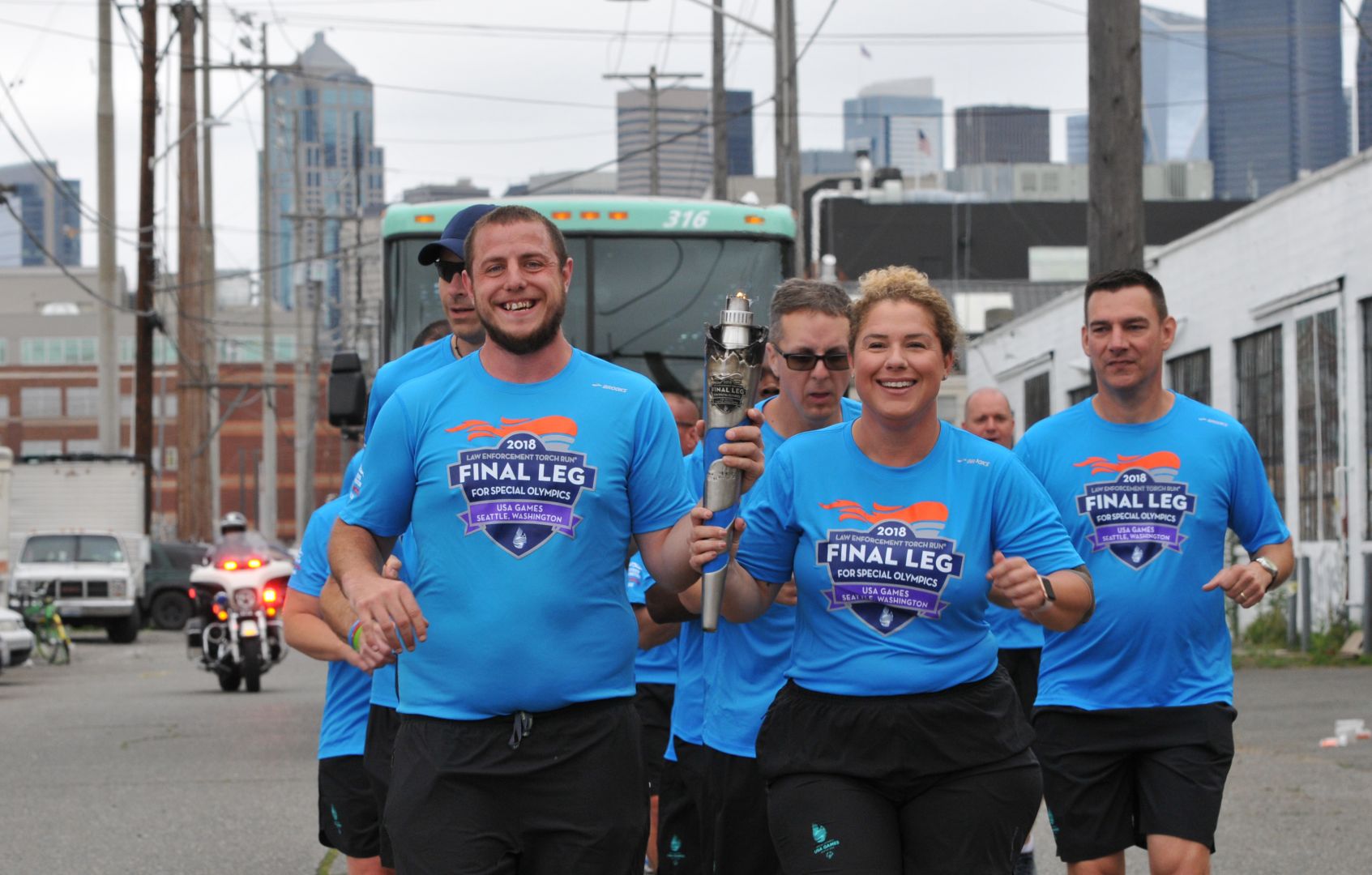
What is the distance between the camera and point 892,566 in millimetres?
4898

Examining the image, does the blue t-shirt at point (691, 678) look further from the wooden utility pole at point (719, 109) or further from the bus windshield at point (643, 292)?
the wooden utility pole at point (719, 109)

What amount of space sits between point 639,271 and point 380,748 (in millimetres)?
8178

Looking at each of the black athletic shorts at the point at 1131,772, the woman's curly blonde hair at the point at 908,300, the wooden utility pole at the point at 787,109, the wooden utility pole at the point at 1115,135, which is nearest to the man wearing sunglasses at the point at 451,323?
the woman's curly blonde hair at the point at 908,300

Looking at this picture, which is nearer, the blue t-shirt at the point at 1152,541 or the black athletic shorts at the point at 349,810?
the blue t-shirt at the point at 1152,541

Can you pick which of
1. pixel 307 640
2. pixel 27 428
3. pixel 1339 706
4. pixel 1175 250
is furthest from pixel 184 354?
pixel 27 428

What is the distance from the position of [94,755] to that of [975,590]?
1150 centimetres

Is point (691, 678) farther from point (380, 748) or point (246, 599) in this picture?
point (246, 599)

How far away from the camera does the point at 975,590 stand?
4.91 meters

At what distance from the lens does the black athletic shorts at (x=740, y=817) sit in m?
5.86

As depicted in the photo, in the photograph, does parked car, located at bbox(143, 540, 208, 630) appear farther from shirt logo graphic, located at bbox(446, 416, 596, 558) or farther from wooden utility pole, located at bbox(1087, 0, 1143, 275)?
shirt logo graphic, located at bbox(446, 416, 596, 558)

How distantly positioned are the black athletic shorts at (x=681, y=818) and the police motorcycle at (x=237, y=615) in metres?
14.4

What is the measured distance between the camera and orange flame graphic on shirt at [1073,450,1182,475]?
647 centimetres

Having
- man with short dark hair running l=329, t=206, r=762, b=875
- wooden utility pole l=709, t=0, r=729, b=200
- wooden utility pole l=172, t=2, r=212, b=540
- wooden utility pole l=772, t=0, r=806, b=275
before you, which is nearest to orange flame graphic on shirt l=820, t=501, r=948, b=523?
man with short dark hair running l=329, t=206, r=762, b=875

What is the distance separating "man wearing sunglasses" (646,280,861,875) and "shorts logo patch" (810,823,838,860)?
85 centimetres
